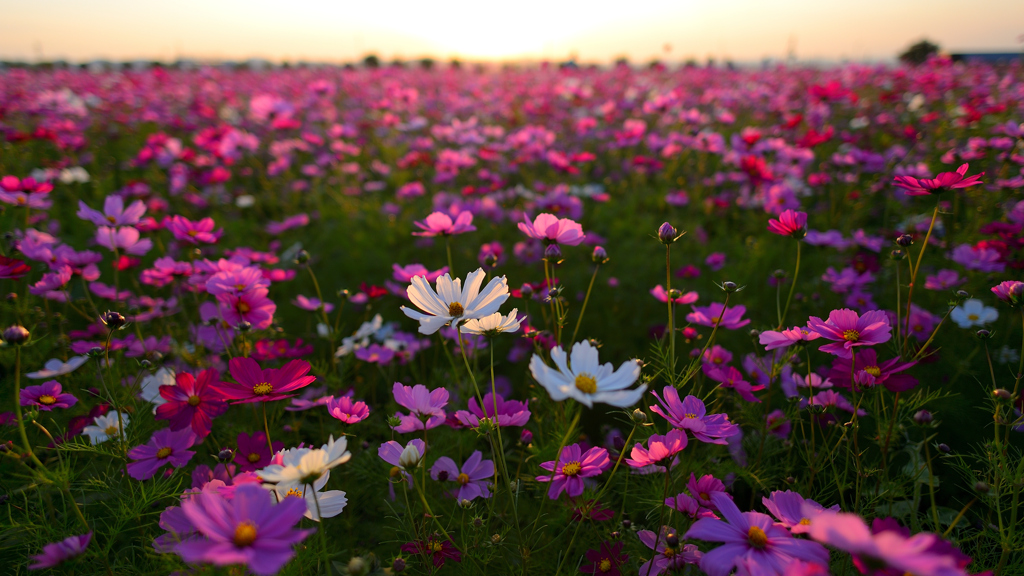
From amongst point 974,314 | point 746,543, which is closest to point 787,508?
point 746,543

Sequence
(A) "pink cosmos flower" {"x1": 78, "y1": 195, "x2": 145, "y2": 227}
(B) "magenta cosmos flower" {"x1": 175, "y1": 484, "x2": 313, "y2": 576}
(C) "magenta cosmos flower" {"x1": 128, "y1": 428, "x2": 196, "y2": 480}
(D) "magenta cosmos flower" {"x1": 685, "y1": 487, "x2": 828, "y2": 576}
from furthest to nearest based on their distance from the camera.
Answer: (A) "pink cosmos flower" {"x1": 78, "y1": 195, "x2": 145, "y2": 227} < (C) "magenta cosmos flower" {"x1": 128, "y1": 428, "x2": 196, "y2": 480} < (D) "magenta cosmos flower" {"x1": 685, "y1": 487, "x2": 828, "y2": 576} < (B) "magenta cosmos flower" {"x1": 175, "y1": 484, "x2": 313, "y2": 576}

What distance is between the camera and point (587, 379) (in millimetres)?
760

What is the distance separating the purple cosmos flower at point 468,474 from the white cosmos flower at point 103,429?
0.69 metres

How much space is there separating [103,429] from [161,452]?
26 centimetres

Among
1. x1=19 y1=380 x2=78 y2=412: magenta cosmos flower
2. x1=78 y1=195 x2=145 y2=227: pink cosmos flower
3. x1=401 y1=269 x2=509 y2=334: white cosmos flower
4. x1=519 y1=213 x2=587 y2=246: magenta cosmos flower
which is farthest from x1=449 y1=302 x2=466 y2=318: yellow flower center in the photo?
x1=78 y1=195 x2=145 y2=227: pink cosmos flower

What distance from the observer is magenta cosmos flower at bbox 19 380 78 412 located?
111 cm

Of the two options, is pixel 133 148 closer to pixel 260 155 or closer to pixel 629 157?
pixel 260 155

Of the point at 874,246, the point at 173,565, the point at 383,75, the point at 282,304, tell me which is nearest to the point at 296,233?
the point at 282,304

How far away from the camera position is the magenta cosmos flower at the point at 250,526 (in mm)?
535

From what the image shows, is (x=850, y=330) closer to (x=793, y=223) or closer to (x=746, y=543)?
(x=793, y=223)

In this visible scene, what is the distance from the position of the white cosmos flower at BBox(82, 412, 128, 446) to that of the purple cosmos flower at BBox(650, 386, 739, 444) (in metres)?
1.14

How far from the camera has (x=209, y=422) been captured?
38.6 inches

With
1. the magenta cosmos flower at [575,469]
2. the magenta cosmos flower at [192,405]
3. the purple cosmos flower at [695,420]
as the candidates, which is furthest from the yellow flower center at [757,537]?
the magenta cosmos flower at [192,405]

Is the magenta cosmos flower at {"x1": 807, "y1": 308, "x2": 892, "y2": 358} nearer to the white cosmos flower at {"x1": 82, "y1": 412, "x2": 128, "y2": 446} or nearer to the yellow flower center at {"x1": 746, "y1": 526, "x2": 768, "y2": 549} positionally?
the yellow flower center at {"x1": 746, "y1": 526, "x2": 768, "y2": 549}
